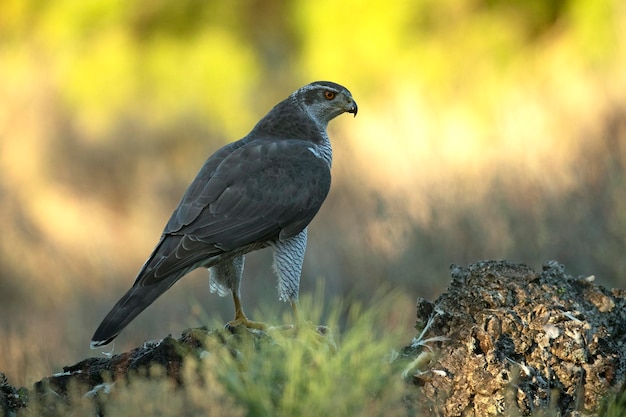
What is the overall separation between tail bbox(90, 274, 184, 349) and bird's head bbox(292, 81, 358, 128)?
55.4 inches

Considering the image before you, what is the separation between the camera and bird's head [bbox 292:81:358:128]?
207 inches

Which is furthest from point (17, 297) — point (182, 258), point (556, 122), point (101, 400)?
point (101, 400)

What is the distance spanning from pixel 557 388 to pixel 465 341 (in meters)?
0.39

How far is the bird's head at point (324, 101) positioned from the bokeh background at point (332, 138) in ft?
4.40

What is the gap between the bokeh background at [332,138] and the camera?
26.1 ft

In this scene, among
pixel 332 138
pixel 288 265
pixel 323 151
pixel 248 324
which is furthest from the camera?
pixel 332 138

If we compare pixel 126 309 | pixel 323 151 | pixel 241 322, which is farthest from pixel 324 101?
pixel 126 309

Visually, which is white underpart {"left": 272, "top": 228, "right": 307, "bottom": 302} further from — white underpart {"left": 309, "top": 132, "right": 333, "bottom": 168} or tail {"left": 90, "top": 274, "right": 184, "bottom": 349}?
tail {"left": 90, "top": 274, "right": 184, "bottom": 349}

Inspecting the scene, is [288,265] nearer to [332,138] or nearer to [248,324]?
[248,324]

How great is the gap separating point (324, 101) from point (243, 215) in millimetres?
1037

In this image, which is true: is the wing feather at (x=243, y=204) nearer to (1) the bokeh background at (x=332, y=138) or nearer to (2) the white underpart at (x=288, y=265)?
(2) the white underpart at (x=288, y=265)

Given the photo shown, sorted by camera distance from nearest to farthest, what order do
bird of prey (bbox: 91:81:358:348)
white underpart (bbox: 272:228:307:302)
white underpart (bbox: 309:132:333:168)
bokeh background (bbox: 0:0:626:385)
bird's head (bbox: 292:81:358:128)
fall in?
bird of prey (bbox: 91:81:358:348), white underpart (bbox: 272:228:307:302), white underpart (bbox: 309:132:333:168), bird's head (bbox: 292:81:358:128), bokeh background (bbox: 0:0:626:385)

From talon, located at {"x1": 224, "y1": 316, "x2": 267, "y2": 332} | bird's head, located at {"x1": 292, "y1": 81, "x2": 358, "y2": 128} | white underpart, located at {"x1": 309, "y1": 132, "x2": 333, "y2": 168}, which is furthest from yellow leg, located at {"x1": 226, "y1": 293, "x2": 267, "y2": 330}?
bird's head, located at {"x1": 292, "y1": 81, "x2": 358, "y2": 128}

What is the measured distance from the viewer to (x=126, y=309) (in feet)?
13.1
